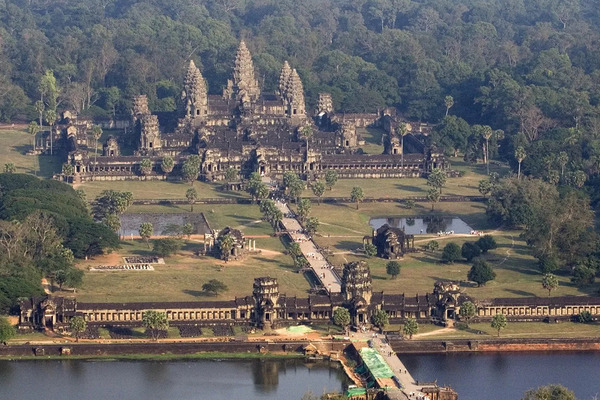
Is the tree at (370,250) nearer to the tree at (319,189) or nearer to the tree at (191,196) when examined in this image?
the tree at (319,189)

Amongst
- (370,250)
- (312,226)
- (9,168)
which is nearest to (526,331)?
(370,250)

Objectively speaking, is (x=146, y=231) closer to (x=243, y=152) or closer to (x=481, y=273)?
(x=481, y=273)

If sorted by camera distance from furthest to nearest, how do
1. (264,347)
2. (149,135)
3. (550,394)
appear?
(149,135) < (264,347) < (550,394)

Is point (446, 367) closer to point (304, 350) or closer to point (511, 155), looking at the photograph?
point (304, 350)

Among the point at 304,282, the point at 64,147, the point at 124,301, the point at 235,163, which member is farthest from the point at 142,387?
the point at 64,147

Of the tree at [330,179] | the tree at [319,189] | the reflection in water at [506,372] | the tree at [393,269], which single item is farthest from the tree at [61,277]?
the tree at [330,179]
